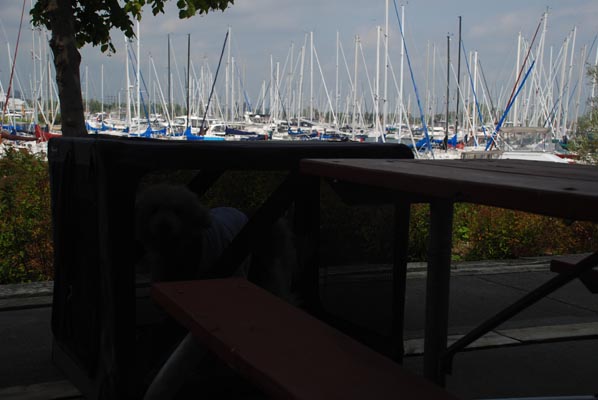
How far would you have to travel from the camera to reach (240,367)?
2109 millimetres

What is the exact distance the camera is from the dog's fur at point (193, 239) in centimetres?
338

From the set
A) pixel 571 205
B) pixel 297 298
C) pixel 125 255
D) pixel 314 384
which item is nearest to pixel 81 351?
pixel 125 255

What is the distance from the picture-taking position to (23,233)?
6309 mm

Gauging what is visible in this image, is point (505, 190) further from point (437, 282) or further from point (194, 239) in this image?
point (194, 239)

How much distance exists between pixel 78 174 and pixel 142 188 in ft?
1.54

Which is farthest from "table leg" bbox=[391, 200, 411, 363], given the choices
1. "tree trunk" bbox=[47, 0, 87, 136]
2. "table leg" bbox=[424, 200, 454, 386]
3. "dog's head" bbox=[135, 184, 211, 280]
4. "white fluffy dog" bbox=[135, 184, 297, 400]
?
"tree trunk" bbox=[47, 0, 87, 136]

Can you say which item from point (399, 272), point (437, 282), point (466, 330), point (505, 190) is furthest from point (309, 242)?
point (505, 190)

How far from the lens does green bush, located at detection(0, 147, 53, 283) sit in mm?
6277

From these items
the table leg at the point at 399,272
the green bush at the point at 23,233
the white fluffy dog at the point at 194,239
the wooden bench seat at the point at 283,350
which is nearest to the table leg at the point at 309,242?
the white fluffy dog at the point at 194,239

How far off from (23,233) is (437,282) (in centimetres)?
452

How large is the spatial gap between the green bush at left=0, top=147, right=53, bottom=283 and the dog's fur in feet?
10.9

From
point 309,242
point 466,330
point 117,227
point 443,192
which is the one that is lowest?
point 466,330

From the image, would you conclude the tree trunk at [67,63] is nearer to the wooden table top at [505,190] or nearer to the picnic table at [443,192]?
the picnic table at [443,192]

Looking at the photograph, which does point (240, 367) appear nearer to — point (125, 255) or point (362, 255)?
point (125, 255)
